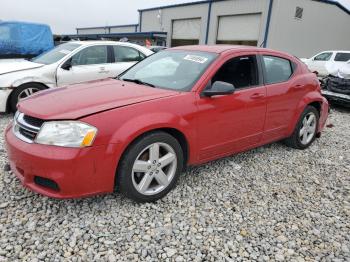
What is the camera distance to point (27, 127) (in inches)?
113

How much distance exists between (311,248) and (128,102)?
6.75ft

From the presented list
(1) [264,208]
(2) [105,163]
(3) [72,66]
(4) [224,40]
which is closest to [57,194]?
(2) [105,163]

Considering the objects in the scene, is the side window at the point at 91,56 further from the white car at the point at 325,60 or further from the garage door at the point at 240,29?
the garage door at the point at 240,29

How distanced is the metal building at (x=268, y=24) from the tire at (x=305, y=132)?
58.8 ft

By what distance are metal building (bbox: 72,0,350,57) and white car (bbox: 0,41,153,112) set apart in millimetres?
16488

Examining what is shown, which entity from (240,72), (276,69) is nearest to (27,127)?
(240,72)

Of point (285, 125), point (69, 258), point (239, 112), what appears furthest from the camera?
point (285, 125)

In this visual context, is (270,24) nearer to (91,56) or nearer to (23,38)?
(23,38)

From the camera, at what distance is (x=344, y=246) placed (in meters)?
2.75

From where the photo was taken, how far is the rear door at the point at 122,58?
7.08 meters

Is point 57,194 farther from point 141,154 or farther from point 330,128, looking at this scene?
point 330,128

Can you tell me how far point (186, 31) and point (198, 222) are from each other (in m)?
27.2

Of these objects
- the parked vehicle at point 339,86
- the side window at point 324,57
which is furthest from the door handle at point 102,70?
the side window at point 324,57

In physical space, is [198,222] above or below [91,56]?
below
